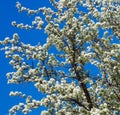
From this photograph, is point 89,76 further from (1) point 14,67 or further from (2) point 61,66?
(1) point 14,67

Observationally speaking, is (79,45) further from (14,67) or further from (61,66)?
(14,67)

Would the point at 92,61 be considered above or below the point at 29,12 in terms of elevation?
below

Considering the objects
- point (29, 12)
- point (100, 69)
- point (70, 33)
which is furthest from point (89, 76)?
point (29, 12)

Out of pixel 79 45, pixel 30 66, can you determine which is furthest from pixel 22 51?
pixel 79 45

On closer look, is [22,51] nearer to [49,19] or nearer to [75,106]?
[49,19]

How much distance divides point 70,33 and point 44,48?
1.70 metres

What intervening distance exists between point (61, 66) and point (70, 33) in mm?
1980

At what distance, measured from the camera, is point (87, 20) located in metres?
30.3

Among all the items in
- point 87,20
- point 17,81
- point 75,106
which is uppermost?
point 87,20

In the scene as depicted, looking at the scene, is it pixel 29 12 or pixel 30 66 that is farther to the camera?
pixel 29 12

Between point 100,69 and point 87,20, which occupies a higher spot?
point 87,20

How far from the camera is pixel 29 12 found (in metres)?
31.0

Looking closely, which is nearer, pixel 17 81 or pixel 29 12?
pixel 17 81

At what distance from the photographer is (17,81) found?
28969mm
